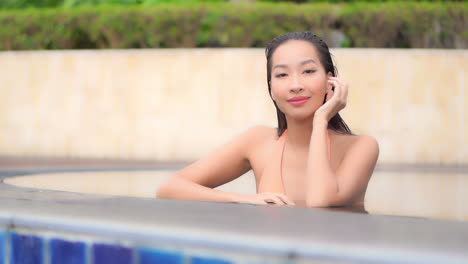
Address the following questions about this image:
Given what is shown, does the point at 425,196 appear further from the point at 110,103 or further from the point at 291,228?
the point at 110,103

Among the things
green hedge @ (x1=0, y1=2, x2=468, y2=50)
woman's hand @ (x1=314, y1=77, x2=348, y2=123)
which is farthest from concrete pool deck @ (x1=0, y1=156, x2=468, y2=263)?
green hedge @ (x1=0, y1=2, x2=468, y2=50)

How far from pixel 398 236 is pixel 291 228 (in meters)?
0.24

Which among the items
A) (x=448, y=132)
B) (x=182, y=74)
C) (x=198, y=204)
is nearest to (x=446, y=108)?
(x=448, y=132)

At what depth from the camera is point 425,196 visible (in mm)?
5188

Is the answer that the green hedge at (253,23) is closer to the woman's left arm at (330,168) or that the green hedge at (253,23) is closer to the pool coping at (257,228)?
the woman's left arm at (330,168)

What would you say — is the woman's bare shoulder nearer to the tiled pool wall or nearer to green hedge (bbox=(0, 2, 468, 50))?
the tiled pool wall

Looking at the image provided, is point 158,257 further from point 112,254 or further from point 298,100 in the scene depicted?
point 298,100

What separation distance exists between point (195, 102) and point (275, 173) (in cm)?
741

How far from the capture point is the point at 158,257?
1777 mm

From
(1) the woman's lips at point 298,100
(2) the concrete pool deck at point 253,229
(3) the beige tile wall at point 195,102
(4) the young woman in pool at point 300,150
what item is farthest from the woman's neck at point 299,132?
(3) the beige tile wall at point 195,102

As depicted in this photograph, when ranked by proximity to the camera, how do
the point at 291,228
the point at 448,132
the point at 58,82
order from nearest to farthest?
the point at 291,228, the point at 448,132, the point at 58,82

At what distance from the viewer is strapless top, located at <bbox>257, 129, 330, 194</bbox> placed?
327 centimetres

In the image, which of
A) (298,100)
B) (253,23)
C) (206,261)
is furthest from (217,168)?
(253,23)

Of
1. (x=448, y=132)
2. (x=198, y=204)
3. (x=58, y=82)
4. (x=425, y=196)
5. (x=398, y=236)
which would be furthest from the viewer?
(x=58, y=82)
